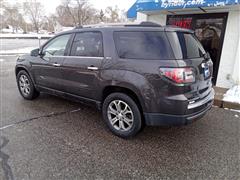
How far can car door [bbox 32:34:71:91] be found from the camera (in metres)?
4.23

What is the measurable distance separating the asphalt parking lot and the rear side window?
4.53 feet

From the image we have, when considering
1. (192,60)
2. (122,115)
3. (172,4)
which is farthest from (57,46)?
(172,4)

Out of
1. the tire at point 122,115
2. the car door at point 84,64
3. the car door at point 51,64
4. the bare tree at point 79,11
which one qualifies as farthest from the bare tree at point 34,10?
the tire at point 122,115

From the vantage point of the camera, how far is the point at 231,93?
565 cm

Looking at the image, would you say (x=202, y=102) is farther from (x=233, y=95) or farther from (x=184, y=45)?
(x=233, y=95)

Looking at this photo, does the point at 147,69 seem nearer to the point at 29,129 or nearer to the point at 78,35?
the point at 78,35

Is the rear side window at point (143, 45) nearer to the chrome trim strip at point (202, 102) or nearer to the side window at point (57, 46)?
the chrome trim strip at point (202, 102)

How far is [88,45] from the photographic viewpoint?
3748 mm

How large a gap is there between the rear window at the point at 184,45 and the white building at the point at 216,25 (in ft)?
9.38

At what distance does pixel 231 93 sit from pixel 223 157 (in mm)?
3194

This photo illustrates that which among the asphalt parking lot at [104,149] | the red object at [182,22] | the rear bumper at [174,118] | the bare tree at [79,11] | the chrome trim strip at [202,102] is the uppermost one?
the bare tree at [79,11]

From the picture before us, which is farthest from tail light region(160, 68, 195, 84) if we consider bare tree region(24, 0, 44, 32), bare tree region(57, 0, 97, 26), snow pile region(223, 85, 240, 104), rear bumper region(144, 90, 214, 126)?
bare tree region(24, 0, 44, 32)

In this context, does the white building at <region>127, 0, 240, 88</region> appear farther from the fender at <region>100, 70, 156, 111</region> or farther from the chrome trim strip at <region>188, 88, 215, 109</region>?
the fender at <region>100, 70, 156, 111</region>

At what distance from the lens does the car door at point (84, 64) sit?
3.57 meters
